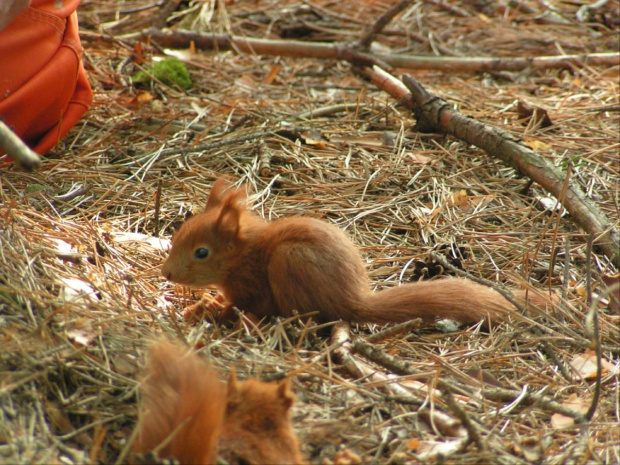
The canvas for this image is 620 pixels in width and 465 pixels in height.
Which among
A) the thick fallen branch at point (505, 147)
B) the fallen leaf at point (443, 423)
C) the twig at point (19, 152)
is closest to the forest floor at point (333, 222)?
the fallen leaf at point (443, 423)

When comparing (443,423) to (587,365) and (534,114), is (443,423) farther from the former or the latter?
(534,114)

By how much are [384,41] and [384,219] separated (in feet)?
10.7

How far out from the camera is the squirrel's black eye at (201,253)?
120 inches

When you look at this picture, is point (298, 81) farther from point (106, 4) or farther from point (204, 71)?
point (106, 4)

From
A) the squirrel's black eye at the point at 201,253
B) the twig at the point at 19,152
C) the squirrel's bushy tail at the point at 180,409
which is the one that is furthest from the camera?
the squirrel's black eye at the point at 201,253

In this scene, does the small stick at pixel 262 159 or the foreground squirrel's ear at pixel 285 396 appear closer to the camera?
the foreground squirrel's ear at pixel 285 396

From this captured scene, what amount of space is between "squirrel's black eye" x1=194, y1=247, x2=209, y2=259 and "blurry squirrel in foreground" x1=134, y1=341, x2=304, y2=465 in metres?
1.23

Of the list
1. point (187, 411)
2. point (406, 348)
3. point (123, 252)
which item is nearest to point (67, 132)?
point (123, 252)

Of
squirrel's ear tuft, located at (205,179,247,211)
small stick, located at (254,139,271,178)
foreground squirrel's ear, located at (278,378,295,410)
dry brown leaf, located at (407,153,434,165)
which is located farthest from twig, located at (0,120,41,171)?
dry brown leaf, located at (407,153,434,165)

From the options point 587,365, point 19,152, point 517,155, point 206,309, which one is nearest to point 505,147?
point 517,155

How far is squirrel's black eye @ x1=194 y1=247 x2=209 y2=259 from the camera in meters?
3.04

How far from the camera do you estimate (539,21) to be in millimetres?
6965

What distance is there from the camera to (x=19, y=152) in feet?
4.54

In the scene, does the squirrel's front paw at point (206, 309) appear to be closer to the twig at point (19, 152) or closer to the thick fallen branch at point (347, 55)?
the twig at point (19, 152)
